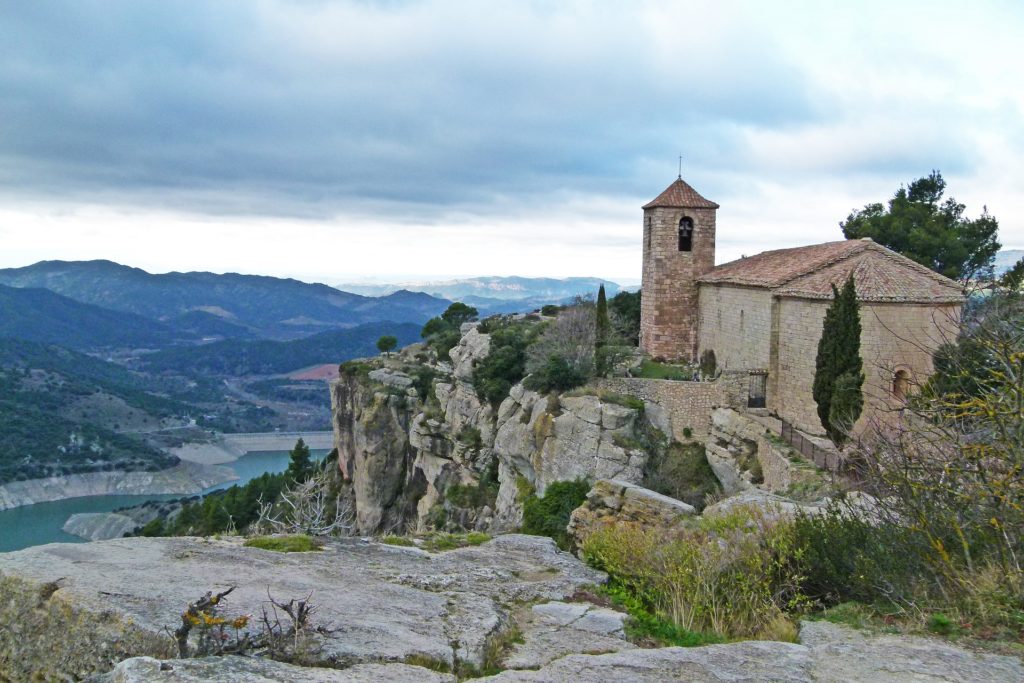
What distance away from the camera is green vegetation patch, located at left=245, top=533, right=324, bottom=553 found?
870 cm

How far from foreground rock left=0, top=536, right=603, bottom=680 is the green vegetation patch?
20 centimetres

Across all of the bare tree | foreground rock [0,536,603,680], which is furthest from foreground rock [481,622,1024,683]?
the bare tree

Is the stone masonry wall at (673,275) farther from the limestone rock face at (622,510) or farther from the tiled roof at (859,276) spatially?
the limestone rock face at (622,510)

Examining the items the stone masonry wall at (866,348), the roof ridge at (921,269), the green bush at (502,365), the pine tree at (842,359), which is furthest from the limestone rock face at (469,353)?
the roof ridge at (921,269)

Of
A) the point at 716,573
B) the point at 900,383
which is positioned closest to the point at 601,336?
the point at 900,383

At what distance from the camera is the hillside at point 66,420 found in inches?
4520

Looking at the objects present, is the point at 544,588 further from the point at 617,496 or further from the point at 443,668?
the point at 617,496

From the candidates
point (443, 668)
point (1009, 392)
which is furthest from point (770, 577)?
point (443, 668)

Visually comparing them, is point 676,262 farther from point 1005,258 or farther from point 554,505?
point 1005,258

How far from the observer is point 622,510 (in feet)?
40.1

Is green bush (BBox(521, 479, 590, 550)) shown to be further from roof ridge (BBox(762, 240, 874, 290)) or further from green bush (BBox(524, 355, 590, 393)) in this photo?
roof ridge (BBox(762, 240, 874, 290))

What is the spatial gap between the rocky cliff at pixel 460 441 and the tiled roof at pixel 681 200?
9.65 m

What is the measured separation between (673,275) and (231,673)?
2883 cm

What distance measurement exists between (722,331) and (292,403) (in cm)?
17666
